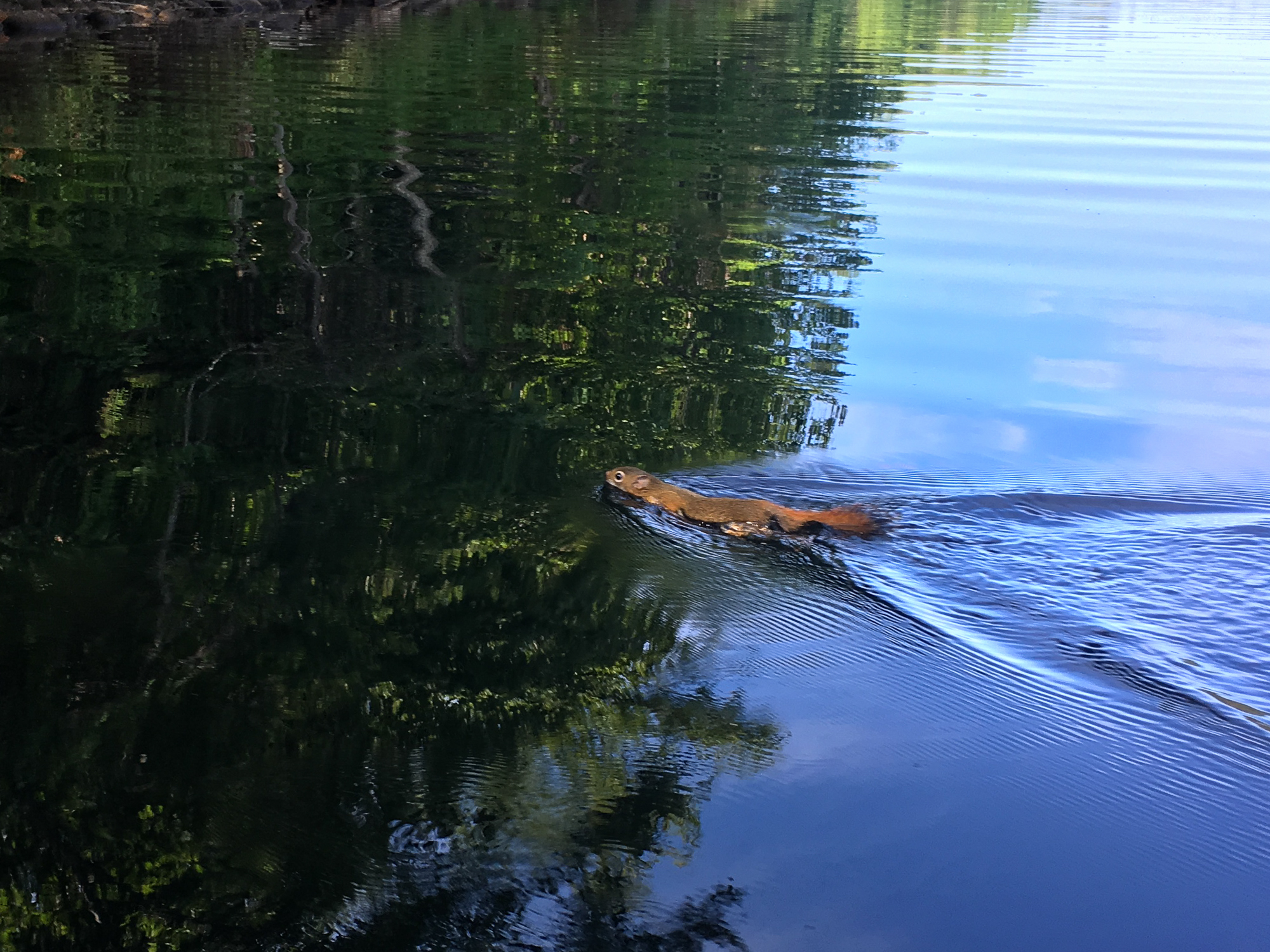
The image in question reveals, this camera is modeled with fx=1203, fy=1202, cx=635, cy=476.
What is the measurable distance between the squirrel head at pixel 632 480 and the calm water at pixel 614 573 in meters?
0.13

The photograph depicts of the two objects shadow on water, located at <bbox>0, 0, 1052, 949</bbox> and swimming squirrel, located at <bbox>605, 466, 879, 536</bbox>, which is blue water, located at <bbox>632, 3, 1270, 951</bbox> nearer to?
swimming squirrel, located at <bbox>605, 466, 879, 536</bbox>

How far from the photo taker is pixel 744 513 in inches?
235

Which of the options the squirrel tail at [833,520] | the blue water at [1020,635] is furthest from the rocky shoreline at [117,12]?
the squirrel tail at [833,520]

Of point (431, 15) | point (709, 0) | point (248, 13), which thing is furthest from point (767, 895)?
point (709, 0)

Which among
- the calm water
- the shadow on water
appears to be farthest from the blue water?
the shadow on water

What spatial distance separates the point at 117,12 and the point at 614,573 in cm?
3042

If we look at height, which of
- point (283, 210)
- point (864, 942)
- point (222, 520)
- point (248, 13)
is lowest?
point (864, 942)

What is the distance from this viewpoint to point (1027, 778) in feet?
14.2

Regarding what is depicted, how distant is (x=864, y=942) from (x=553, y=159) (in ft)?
44.5

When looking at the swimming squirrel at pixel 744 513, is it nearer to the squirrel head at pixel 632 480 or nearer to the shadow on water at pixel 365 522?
the squirrel head at pixel 632 480

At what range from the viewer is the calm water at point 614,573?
3.83 metres

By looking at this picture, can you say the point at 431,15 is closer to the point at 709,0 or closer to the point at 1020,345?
the point at 709,0

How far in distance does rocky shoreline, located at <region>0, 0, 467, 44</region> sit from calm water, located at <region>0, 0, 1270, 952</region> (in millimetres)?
15430

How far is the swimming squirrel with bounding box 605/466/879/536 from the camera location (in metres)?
5.93
